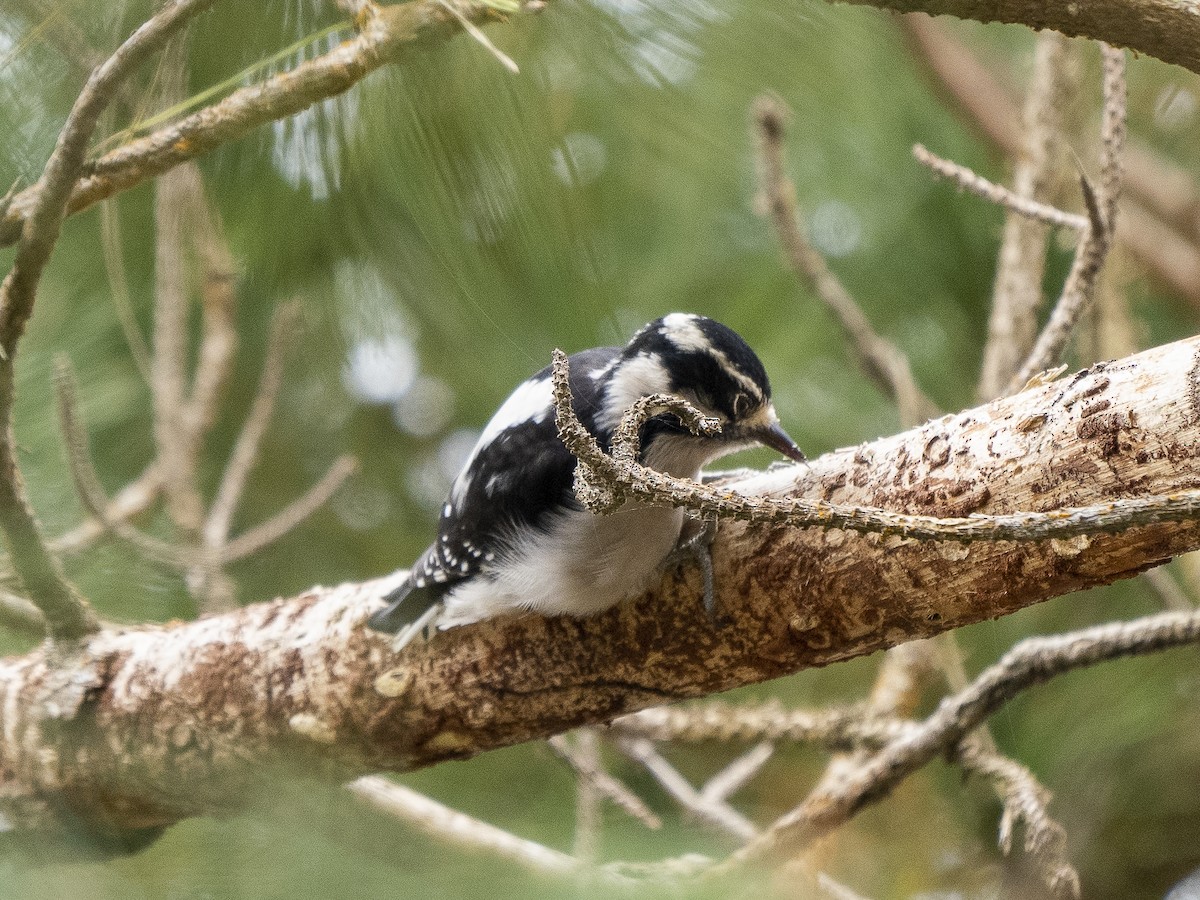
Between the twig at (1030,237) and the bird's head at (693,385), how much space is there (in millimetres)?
629

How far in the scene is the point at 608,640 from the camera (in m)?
1.16

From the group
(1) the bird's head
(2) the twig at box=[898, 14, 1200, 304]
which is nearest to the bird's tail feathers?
(1) the bird's head

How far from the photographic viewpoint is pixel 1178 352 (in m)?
0.81

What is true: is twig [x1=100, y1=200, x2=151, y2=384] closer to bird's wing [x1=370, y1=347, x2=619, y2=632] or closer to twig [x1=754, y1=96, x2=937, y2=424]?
bird's wing [x1=370, y1=347, x2=619, y2=632]

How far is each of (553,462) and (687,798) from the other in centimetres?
78

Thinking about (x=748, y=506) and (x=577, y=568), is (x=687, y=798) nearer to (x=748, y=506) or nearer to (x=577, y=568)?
(x=577, y=568)

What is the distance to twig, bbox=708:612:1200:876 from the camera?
1246 millimetres

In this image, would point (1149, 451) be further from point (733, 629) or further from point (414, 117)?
point (414, 117)

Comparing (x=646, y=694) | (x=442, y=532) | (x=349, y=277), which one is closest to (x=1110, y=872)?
(x=646, y=694)

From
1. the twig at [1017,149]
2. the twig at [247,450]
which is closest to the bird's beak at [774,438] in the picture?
the twig at [247,450]

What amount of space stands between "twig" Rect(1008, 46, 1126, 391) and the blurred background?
282mm

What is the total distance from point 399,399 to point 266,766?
1493 mm

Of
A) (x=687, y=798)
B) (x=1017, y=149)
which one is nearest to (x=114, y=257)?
(x=687, y=798)

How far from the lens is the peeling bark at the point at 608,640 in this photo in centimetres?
85
